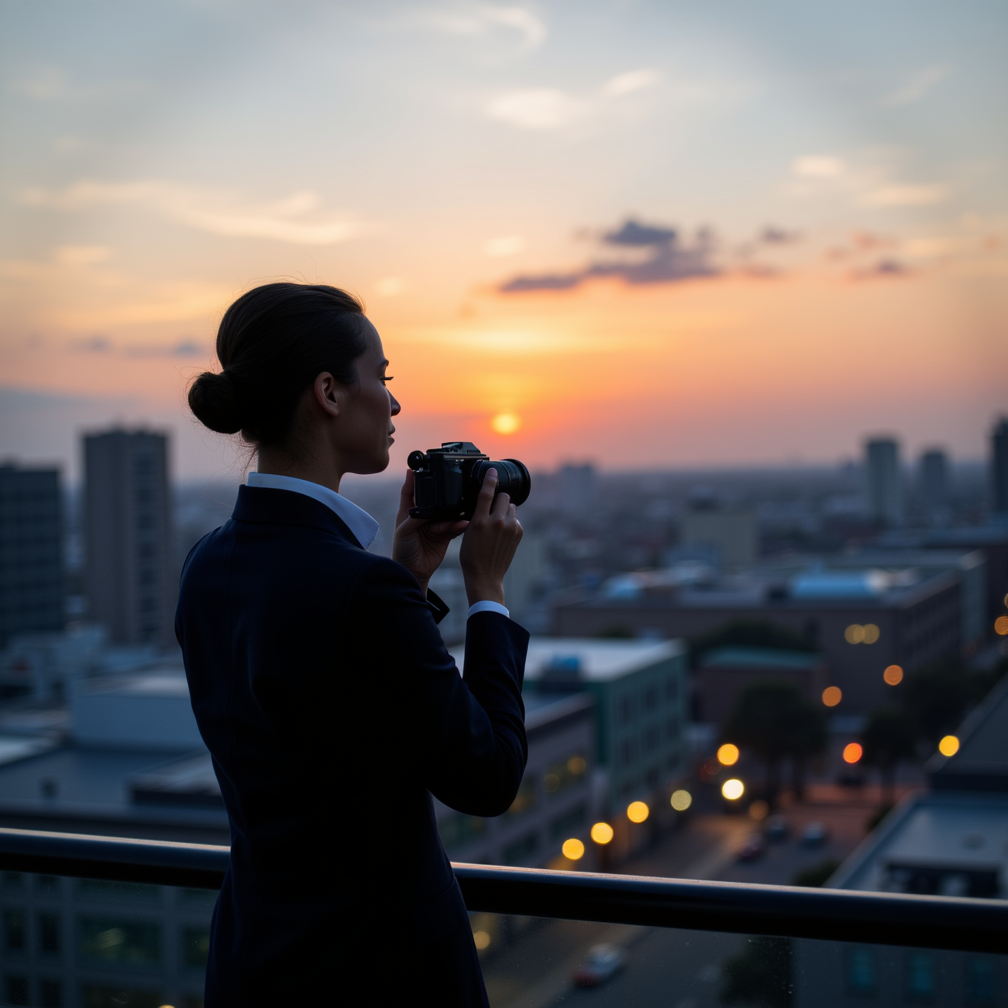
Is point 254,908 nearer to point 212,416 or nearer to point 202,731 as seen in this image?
point 202,731

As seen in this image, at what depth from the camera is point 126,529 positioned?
138 feet

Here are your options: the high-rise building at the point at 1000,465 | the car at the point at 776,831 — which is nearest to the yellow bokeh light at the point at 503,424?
the car at the point at 776,831

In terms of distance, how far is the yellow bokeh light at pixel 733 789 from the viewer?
24.8m

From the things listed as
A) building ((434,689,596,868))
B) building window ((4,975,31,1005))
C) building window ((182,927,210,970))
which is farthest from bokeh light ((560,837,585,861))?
building window ((182,927,210,970))

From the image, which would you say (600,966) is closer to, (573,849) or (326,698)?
(326,698)

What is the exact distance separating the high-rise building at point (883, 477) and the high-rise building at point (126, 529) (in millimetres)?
65766

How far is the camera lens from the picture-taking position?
1.15 metres

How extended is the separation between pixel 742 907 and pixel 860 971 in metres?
0.16

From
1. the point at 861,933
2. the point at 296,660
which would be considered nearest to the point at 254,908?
the point at 296,660

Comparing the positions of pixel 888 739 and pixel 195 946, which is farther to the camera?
pixel 888 739

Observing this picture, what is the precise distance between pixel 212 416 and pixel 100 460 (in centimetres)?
4379

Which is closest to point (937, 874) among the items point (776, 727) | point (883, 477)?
point (776, 727)

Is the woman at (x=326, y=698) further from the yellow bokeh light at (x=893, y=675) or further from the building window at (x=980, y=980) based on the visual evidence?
the yellow bokeh light at (x=893, y=675)

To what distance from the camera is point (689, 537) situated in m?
66.2
